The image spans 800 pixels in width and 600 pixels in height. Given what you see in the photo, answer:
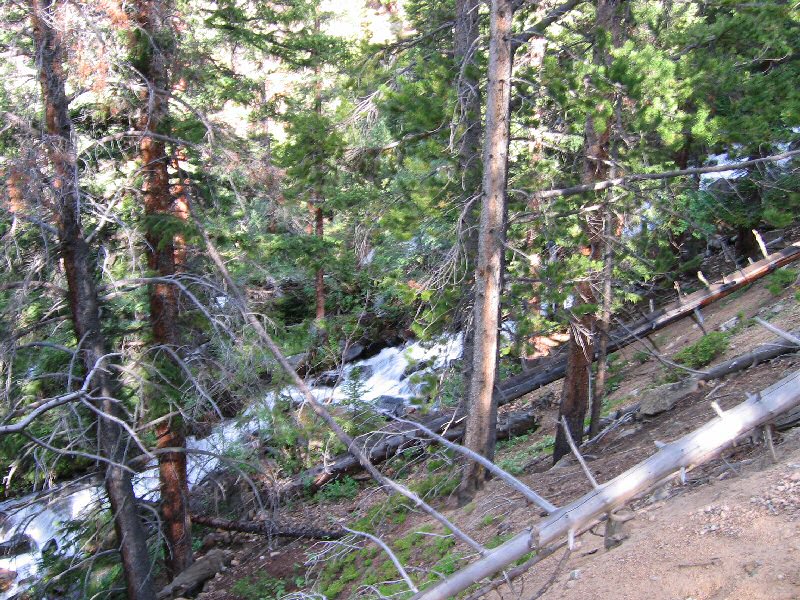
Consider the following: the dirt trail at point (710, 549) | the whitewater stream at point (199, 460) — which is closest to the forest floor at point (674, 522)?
the dirt trail at point (710, 549)

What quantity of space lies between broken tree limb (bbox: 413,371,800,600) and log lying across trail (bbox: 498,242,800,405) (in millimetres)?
8428

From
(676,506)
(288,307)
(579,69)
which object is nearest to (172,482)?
(676,506)

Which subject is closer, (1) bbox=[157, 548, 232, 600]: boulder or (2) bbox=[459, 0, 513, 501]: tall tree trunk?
(2) bbox=[459, 0, 513, 501]: tall tree trunk

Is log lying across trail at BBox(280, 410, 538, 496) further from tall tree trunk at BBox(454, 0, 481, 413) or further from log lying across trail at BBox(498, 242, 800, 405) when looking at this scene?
tall tree trunk at BBox(454, 0, 481, 413)

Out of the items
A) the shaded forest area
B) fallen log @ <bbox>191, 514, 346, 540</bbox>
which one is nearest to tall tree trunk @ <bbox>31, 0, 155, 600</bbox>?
the shaded forest area

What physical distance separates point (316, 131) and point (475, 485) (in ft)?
18.5

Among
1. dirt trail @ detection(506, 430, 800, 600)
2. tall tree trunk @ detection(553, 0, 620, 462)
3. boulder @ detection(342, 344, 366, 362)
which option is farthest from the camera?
boulder @ detection(342, 344, 366, 362)

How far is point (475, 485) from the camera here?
9.16 m

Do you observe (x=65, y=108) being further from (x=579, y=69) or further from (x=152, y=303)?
(x=579, y=69)

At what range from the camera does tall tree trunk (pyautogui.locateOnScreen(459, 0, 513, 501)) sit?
8.06m

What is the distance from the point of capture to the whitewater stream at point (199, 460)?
9.67 metres

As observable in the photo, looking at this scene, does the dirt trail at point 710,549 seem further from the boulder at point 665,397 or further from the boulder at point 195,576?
the boulder at point 195,576

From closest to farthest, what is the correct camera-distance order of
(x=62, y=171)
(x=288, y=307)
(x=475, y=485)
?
1. (x=62, y=171)
2. (x=475, y=485)
3. (x=288, y=307)

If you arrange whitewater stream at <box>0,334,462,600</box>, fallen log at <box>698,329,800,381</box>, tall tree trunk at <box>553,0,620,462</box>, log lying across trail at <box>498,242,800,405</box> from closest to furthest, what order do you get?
tall tree trunk at <box>553,0,620,462</box> → fallen log at <box>698,329,800,381</box> → whitewater stream at <box>0,334,462,600</box> → log lying across trail at <box>498,242,800,405</box>
